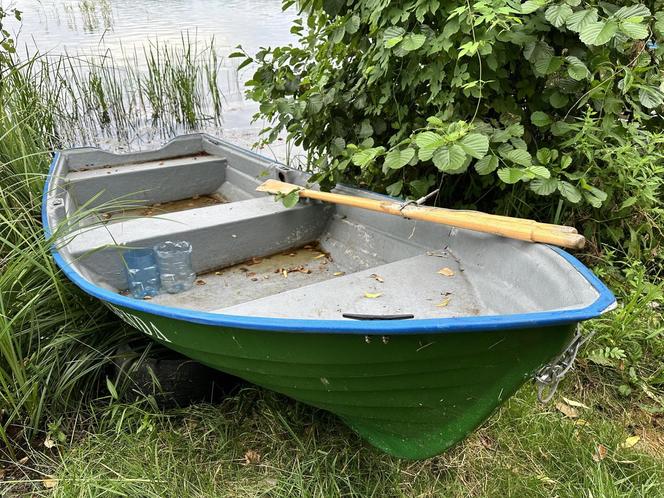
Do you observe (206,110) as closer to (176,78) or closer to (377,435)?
(176,78)

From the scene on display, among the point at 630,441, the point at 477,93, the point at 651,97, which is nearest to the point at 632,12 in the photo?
the point at 651,97

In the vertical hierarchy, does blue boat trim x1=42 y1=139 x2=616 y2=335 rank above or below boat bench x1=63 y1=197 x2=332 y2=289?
above

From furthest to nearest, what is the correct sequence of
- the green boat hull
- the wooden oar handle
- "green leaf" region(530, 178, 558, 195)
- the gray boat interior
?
"green leaf" region(530, 178, 558, 195), the gray boat interior, the wooden oar handle, the green boat hull

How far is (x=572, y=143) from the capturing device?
210 cm

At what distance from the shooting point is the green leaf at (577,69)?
189 centimetres

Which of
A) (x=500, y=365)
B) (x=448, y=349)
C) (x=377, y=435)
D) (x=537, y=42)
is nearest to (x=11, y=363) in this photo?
(x=377, y=435)

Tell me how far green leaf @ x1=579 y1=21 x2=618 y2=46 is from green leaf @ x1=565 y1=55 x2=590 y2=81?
212 millimetres

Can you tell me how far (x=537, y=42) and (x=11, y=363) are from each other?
2312 millimetres

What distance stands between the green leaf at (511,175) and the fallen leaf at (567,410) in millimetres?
957

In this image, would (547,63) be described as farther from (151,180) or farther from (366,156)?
(151,180)

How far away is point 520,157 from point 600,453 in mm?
1117

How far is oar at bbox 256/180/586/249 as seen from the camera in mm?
1629

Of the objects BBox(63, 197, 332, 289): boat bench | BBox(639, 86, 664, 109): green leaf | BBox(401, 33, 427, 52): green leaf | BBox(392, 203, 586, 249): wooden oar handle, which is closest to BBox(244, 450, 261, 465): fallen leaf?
BBox(63, 197, 332, 289): boat bench

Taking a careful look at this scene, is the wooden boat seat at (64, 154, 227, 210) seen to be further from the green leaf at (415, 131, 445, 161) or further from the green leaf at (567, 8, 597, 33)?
the green leaf at (567, 8, 597, 33)
